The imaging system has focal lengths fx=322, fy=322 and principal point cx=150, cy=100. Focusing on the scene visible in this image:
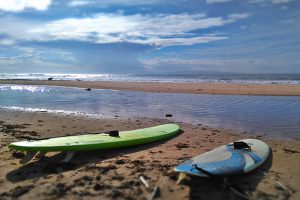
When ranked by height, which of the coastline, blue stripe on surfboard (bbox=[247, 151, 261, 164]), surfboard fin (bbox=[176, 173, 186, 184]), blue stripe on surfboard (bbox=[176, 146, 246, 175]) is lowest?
surfboard fin (bbox=[176, 173, 186, 184])

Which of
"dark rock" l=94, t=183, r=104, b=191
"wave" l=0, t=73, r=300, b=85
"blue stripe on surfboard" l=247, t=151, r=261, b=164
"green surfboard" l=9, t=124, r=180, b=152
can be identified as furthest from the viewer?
"wave" l=0, t=73, r=300, b=85

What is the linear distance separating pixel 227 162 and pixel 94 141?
2.66 m

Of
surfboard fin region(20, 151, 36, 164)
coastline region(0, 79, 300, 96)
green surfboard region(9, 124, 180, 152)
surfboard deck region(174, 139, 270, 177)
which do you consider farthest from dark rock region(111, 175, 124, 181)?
coastline region(0, 79, 300, 96)

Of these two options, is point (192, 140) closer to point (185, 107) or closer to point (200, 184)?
point (200, 184)

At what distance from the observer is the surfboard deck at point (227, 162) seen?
4.53 metres

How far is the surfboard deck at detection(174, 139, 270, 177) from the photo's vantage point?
453cm

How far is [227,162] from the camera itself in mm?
4926

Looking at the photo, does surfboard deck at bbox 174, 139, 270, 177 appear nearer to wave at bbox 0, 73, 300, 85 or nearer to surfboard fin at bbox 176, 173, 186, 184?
surfboard fin at bbox 176, 173, 186, 184

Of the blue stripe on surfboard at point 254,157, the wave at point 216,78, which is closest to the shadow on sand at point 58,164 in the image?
the blue stripe on surfboard at point 254,157

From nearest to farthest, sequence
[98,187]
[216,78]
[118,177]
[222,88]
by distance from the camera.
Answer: [98,187] → [118,177] → [222,88] → [216,78]

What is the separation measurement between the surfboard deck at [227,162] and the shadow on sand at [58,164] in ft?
5.52

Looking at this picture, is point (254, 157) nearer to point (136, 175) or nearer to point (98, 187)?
point (136, 175)

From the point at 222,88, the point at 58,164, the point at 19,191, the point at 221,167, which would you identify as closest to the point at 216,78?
the point at 222,88

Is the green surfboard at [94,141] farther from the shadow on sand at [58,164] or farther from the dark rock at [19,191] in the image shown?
the dark rock at [19,191]
